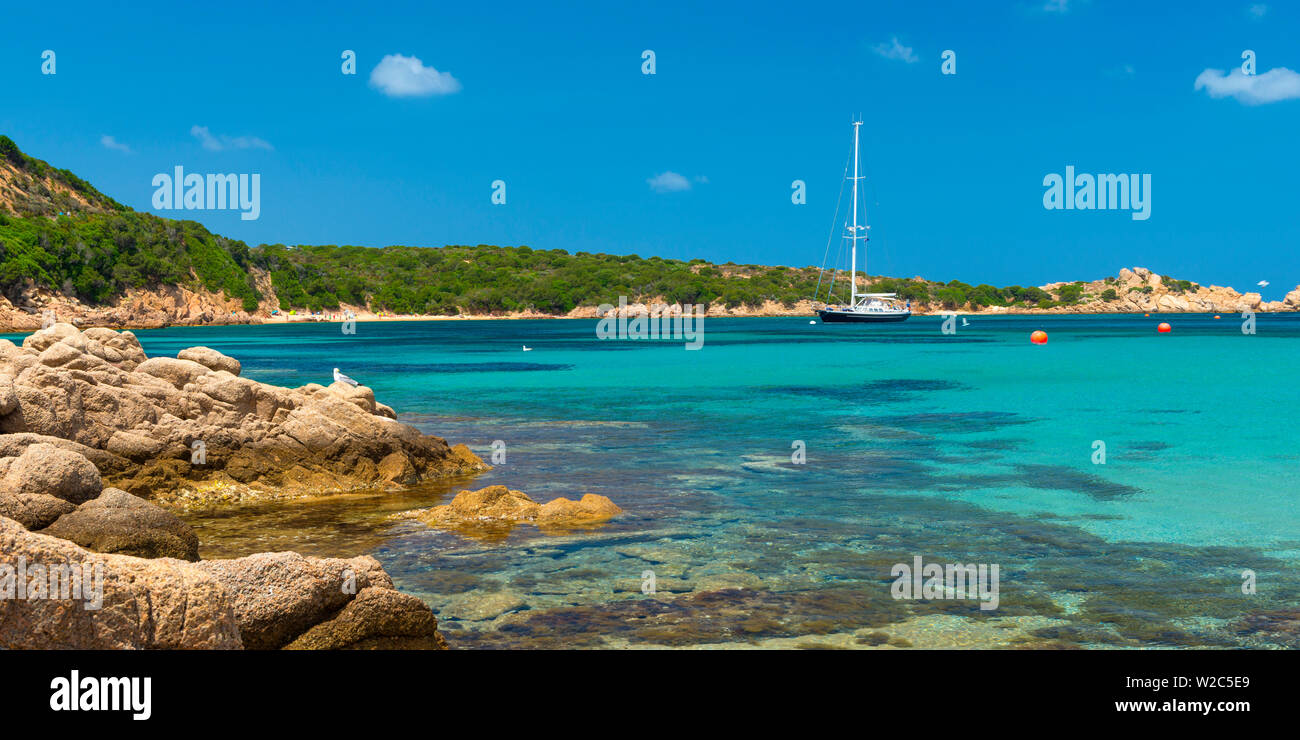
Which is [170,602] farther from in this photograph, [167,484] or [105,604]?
[167,484]

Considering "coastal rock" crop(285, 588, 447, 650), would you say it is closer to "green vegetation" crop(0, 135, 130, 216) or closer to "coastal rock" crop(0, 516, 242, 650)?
"coastal rock" crop(0, 516, 242, 650)

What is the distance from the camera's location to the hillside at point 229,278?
306 ft

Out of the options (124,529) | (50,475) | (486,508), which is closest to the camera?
(124,529)

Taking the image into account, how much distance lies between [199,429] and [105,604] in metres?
10.7

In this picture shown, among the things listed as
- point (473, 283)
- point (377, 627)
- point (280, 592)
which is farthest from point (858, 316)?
point (280, 592)

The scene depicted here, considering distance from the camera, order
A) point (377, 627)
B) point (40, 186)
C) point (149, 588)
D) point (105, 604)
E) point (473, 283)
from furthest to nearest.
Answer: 1. point (473, 283)
2. point (40, 186)
3. point (377, 627)
4. point (149, 588)
5. point (105, 604)

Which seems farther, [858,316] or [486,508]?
[858,316]

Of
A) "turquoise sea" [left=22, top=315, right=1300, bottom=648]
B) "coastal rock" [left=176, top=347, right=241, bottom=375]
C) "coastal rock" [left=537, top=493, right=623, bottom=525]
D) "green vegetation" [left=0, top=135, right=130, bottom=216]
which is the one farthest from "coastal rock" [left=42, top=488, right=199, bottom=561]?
"green vegetation" [left=0, top=135, right=130, bottom=216]

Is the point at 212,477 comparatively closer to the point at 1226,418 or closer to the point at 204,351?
the point at 204,351

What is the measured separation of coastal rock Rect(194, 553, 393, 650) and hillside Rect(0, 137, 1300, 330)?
92.2 meters

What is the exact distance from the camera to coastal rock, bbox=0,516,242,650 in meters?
4.91

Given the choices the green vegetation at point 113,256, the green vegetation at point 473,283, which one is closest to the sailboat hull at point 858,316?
the green vegetation at point 473,283

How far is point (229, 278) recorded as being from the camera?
121500 mm

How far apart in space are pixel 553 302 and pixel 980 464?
501ft
